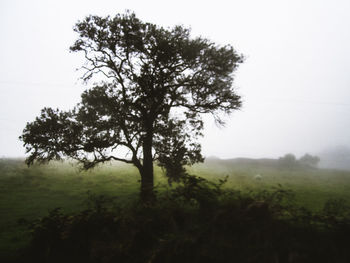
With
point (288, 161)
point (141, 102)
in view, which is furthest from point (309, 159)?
point (141, 102)

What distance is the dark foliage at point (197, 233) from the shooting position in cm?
362

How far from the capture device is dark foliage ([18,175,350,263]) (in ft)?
11.9

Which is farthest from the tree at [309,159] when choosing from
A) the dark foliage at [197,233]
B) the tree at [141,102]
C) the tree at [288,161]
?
the dark foliage at [197,233]

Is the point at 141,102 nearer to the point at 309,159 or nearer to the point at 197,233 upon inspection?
the point at 197,233

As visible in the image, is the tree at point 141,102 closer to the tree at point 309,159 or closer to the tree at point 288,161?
the tree at point 288,161

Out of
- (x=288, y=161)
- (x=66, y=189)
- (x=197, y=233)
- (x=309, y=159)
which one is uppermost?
(x=309, y=159)

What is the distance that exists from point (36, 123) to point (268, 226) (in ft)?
47.1

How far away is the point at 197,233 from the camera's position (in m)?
3.98

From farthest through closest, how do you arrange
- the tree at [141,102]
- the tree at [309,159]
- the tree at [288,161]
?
the tree at [309,159], the tree at [288,161], the tree at [141,102]

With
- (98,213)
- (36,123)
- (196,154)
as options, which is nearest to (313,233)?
(98,213)

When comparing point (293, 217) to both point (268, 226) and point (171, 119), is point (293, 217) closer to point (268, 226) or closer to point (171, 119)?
point (268, 226)

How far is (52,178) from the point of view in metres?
23.7

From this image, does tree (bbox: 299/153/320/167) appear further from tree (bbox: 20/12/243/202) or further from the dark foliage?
the dark foliage

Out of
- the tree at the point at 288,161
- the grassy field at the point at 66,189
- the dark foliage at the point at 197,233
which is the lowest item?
the grassy field at the point at 66,189
